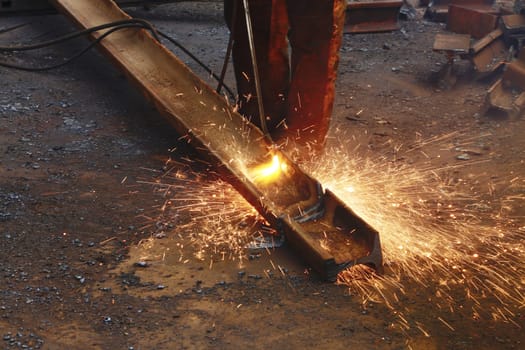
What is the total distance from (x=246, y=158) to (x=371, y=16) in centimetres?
422

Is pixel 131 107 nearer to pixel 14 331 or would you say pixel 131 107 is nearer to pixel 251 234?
pixel 251 234

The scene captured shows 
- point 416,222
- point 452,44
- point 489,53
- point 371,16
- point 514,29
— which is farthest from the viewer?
point 371,16

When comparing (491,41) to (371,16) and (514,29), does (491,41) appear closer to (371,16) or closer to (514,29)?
(514,29)

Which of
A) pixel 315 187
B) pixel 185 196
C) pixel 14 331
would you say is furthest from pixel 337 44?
pixel 14 331

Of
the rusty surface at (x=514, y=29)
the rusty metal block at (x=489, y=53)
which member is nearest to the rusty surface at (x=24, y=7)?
the rusty metal block at (x=489, y=53)

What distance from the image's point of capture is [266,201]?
13.1ft

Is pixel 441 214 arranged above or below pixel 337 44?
below

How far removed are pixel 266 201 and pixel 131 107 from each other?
7.50 feet

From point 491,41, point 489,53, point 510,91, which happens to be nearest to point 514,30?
point 491,41

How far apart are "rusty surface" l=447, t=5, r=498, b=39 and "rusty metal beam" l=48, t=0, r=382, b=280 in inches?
156

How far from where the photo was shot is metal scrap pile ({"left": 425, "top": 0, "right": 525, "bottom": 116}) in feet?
20.5

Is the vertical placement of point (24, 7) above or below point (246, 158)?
above

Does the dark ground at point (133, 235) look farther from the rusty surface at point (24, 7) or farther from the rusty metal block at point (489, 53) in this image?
the rusty surface at point (24, 7)

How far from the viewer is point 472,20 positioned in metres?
8.01
